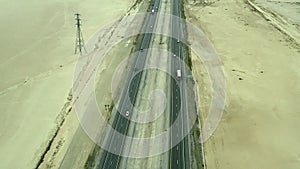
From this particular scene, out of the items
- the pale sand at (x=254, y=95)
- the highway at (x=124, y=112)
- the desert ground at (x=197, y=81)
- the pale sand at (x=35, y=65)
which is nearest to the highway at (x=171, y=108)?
the highway at (x=124, y=112)

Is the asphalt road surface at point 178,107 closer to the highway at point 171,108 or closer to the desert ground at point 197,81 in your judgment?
the highway at point 171,108

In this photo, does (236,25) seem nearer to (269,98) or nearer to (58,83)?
(269,98)

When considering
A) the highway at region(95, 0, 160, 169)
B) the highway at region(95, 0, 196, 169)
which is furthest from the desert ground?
the highway at region(95, 0, 196, 169)

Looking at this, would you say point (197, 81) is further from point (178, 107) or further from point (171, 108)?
point (171, 108)

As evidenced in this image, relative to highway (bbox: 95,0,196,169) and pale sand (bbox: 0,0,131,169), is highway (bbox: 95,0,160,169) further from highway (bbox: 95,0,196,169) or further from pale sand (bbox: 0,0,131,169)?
pale sand (bbox: 0,0,131,169)

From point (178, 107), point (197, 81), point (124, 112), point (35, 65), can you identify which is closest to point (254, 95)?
point (197, 81)
